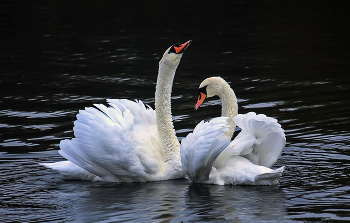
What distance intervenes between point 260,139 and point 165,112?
5.19 ft

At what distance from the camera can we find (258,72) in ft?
53.2

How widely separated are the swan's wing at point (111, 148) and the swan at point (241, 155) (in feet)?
2.24

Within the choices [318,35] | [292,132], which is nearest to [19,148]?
[292,132]

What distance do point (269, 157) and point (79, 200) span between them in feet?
8.47

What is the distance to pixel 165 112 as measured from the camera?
30.1 feet

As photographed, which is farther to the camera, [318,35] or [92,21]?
[92,21]

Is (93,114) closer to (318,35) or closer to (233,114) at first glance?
(233,114)

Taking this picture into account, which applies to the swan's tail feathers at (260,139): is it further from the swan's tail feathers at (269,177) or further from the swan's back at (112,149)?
the swan's back at (112,149)

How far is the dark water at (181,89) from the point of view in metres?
7.50

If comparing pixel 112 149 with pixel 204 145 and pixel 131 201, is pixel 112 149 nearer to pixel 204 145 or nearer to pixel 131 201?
pixel 131 201

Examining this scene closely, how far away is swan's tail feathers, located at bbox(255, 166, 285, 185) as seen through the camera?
7.77 m

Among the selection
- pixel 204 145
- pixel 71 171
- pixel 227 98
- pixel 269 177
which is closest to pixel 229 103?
pixel 227 98

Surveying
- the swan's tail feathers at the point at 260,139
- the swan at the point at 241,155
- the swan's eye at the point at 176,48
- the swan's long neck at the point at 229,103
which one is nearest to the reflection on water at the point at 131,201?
the swan at the point at 241,155

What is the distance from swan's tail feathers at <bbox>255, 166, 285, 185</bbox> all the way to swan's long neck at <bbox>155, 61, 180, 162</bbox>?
1.38 m
